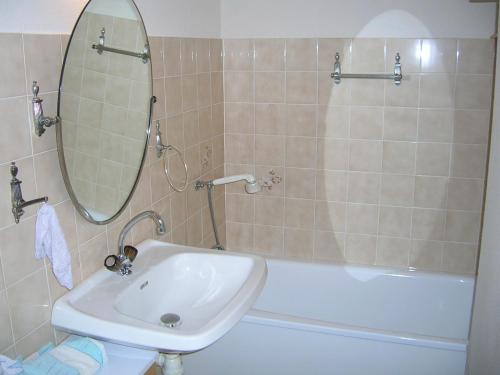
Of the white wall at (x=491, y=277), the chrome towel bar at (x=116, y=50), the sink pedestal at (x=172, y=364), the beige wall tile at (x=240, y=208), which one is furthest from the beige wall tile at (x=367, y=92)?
the sink pedestal at (x=172, y=364)

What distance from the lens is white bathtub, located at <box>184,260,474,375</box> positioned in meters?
2.19

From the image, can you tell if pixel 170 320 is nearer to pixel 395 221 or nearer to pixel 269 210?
pixel 269 210

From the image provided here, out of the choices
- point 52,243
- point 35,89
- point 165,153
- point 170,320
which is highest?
point 35,89

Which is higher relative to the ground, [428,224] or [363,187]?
[363,187]

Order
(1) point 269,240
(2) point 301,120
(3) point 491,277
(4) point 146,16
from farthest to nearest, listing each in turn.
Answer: (1) point 269,240
(2) point 301,120
(4) point 146,16
(3) point 491,277

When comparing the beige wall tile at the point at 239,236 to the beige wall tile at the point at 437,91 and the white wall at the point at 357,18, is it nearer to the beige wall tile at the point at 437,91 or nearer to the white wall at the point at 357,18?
the white wall at the point at 357,18

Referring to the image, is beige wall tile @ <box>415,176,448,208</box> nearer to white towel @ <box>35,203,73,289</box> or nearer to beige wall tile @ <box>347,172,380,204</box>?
beige wall tile @ <box>347,172,380,204</box>

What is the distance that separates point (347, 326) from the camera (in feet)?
7.41

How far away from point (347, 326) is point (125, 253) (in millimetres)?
1018

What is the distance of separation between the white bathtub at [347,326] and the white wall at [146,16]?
1.33m

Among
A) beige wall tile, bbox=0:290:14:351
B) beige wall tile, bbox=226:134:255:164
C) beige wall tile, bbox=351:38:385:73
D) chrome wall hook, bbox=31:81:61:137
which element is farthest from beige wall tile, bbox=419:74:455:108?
beige wall tile, bbox=0:290:14:351

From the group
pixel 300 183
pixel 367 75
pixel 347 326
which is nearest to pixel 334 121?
pixel 367 75

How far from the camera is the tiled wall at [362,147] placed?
104 inches

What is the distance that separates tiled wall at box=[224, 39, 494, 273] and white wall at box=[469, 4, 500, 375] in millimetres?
1004
